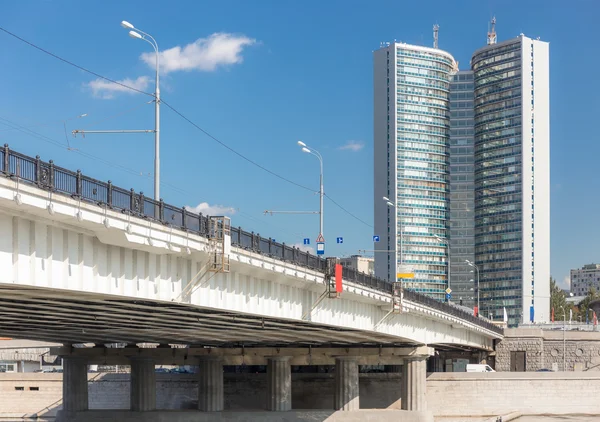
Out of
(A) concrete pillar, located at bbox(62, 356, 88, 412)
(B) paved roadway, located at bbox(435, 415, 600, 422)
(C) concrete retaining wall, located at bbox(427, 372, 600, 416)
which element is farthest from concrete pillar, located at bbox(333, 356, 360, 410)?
(A) concrete pillar, located at bbox(62, 356, 88, 412)

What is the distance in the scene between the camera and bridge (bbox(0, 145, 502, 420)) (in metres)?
25.7

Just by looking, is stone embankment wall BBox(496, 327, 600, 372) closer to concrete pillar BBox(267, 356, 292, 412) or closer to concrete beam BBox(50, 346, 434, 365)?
concrete beam BBox(50, 346, 434, 365)

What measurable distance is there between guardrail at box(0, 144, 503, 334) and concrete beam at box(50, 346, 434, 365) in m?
25.8

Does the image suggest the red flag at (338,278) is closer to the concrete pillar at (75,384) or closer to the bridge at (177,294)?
the bridge at (177,294)

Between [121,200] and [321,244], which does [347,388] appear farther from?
[121,200]

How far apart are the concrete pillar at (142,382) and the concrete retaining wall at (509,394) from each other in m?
23.8

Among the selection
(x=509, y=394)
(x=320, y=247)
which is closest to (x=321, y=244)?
(x=320, y=247)

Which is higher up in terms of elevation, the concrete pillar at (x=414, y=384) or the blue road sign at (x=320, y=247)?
the blue road sign at (x=320, y=247)

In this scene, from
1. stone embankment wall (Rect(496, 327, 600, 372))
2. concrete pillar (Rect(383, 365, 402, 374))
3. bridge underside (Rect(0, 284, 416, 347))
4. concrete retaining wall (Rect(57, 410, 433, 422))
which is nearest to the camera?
bridge underside (Rect(0, 284, 416, 347))

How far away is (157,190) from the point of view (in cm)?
3781

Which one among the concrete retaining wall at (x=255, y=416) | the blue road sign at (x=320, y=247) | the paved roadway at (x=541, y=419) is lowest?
the paved roadway at (x=541, y=419)

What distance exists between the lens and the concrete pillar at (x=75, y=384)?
243ft

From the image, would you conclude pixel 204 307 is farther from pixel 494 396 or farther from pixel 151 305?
pixel 494 396

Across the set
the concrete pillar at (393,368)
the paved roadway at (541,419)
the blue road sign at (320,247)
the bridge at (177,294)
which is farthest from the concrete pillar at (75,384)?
the concrete pillar at (393,368)
